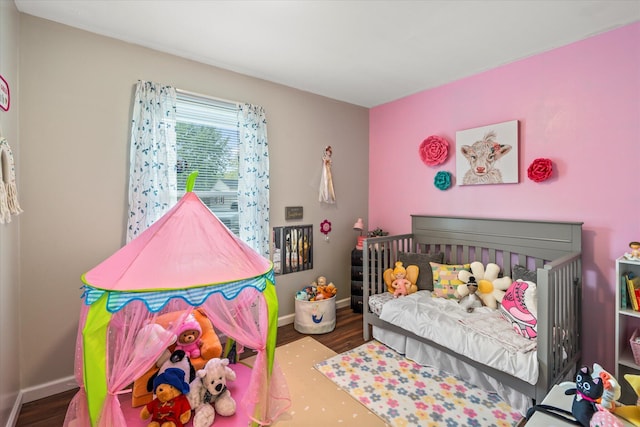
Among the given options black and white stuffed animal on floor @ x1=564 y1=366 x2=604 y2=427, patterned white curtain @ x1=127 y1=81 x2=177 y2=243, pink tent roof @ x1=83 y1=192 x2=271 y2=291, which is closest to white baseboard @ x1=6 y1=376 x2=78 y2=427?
patterned white curtain @ x1=127 y1=81 x2=177 y2=243

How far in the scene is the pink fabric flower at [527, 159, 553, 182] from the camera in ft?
8.64

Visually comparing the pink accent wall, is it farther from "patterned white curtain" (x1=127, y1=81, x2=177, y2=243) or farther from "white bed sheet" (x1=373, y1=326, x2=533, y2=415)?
"patterned white curtain" (x1=127, y1=81, x2=177, y2=243)

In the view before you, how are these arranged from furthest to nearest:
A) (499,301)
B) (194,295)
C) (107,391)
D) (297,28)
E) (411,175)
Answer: (411,175), (499,301), (297,28), (194,295), (107,391)

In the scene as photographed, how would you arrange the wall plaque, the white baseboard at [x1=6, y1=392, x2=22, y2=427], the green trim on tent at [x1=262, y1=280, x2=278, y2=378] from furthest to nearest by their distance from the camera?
1. the wall plaque
2. the white baseboard at [x1=6, y1=392, x2=22, y2=427]
3. the green trim on tent at [x1=262, y1=280, x2=278, y2=378]

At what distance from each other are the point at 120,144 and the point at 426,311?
9.53ft

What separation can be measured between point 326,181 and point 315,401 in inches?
91.7

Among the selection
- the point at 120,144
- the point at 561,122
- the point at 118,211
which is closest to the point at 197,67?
the point at 120,144

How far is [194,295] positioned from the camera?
1.56m

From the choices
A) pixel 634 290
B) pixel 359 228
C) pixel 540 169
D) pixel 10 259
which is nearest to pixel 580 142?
pixel 540 169

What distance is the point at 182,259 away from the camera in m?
1.70

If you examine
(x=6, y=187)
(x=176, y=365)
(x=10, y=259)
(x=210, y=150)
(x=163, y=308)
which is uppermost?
(x=210, y=150)

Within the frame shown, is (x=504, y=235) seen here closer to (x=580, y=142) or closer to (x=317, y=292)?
(x=580, y=142)

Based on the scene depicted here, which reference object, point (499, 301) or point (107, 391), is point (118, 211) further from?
point (499, 301)

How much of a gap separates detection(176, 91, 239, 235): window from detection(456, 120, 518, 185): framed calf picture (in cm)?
237
